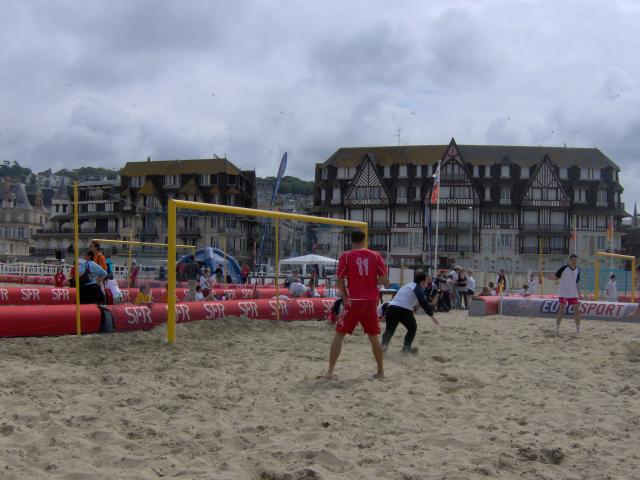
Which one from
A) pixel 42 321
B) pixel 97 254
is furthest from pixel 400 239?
pixel 42 321

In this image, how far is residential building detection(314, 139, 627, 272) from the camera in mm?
59094

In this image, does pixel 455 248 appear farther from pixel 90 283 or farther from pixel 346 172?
pixel 90 283

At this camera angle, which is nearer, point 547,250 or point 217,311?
point 217,311

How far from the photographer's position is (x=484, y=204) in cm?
5978

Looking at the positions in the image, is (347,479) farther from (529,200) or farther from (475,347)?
(529,200)

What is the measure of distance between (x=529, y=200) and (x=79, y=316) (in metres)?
54.7

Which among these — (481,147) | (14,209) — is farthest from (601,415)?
(14,209)

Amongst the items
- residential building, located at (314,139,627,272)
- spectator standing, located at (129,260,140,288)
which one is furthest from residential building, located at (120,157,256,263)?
spectator standing, located at (129,260,140,288)

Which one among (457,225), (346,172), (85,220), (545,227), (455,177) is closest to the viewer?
(455,177)

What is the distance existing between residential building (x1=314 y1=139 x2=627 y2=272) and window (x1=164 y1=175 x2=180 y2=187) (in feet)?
52.8

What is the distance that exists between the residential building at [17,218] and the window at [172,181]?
3007 centimetres

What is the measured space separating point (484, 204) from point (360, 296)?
180 ft

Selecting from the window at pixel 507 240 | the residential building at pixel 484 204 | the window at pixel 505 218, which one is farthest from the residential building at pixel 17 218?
the window at pixel 507 240

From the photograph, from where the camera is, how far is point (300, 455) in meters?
4.33
